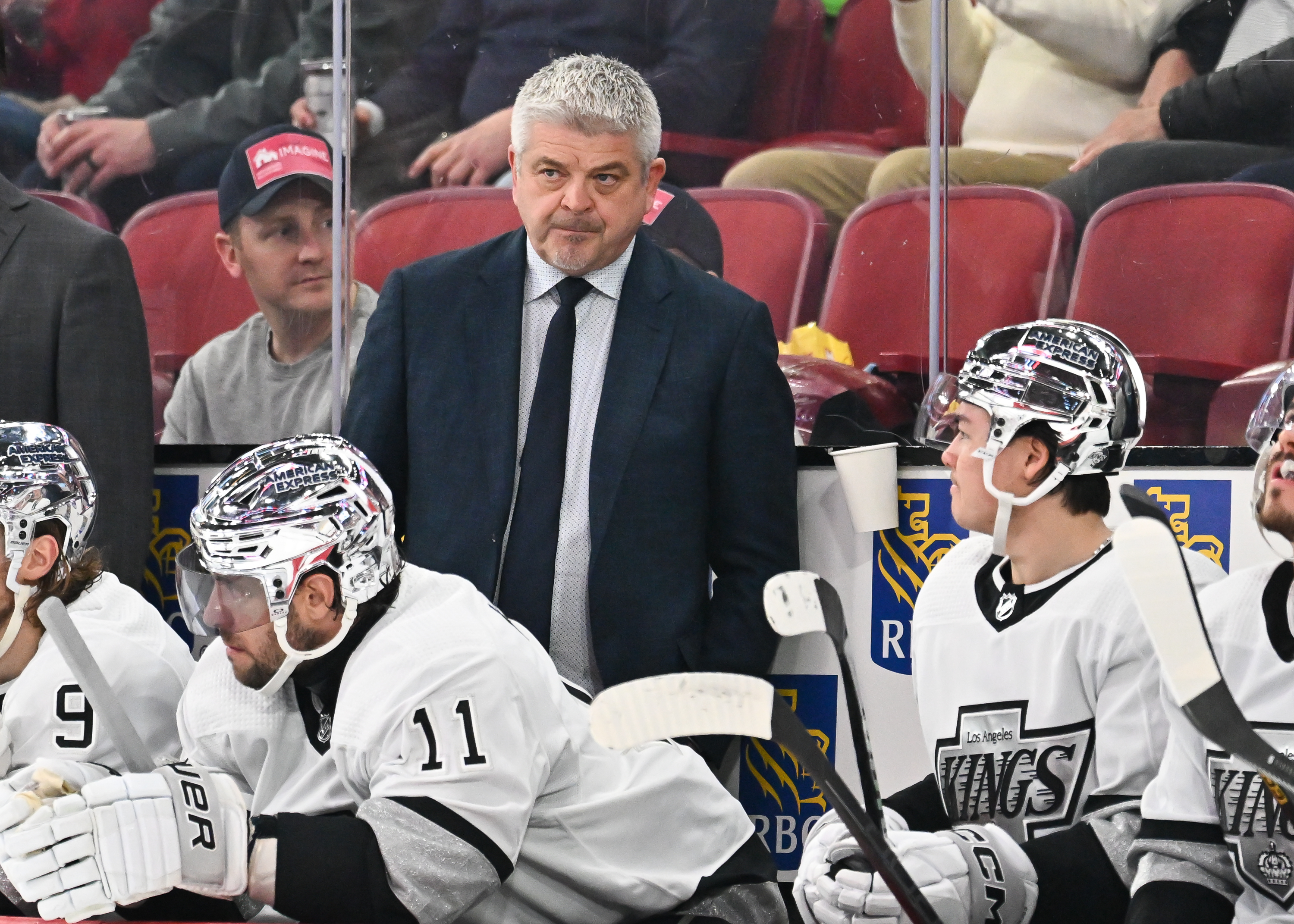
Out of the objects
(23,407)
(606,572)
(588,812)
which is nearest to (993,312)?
(606,572)

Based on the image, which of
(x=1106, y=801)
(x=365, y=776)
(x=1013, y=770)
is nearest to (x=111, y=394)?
(x=365, y=776)

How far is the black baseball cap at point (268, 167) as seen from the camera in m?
3.51

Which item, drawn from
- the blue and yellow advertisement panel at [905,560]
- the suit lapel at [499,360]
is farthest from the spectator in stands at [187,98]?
the blue and yellow advertisement panel at [905,560]

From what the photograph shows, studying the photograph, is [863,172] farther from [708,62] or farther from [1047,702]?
[1047,702]

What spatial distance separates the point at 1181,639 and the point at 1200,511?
1.48m

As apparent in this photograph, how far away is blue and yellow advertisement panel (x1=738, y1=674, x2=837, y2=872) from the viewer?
298 cm

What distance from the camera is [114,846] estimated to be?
1.81 metres

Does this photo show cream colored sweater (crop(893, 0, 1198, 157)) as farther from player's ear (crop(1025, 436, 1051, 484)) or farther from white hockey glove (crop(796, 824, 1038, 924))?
white hockey glove (crop(796, 824, 1038, 924))

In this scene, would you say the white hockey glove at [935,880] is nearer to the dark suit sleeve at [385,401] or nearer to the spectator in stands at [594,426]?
the spectator in stands at [594,426]

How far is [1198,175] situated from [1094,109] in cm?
23

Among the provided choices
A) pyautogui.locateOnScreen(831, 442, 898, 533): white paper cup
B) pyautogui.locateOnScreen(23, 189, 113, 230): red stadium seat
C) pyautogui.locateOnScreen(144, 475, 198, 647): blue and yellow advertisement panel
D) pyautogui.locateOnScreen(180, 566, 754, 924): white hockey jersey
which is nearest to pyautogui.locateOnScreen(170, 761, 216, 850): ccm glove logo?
pyautogui.locateOnScreen(180, 566, 754, 924): white hockey jersey

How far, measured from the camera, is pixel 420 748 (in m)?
2.00

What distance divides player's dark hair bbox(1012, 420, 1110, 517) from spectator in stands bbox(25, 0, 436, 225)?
1876mm

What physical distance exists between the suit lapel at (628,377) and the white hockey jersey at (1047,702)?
668 mm
